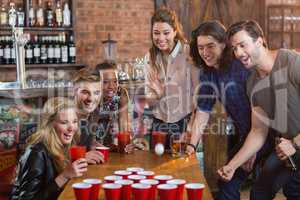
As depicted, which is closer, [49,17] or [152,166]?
[152,166]

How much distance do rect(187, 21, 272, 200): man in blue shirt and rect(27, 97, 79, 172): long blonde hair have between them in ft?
2.74

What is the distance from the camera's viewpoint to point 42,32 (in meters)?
5.82

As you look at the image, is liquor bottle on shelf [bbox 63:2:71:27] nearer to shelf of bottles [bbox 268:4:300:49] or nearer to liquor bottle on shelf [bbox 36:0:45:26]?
liquor bottle on shelf [bbox 36:0:45:26]

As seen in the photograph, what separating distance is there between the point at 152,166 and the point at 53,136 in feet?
1.77

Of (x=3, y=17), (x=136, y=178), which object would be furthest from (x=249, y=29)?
(x=3, y=17)

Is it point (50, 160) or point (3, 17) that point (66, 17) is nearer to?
point (3, 17)

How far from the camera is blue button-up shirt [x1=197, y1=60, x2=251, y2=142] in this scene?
3.03m

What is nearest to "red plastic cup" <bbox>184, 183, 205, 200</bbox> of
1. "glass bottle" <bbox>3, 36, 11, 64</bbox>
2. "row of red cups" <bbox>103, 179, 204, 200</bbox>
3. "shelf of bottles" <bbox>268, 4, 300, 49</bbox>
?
"row of red cups" <bbox>103, 179, 204, 200</bbox>

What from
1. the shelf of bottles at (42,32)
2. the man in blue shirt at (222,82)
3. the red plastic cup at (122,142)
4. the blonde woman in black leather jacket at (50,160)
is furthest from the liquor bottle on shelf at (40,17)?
the blonde woman in black leather jacket at (50,160)

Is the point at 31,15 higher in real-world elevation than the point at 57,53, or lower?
higher

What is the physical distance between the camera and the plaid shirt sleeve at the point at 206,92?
315cm

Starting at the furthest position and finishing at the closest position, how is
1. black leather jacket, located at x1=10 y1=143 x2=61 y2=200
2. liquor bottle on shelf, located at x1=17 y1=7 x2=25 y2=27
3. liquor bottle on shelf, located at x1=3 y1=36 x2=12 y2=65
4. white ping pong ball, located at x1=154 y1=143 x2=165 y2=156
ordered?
liquor bottle on shelf, located at x1=17 y1=7 x2=25 y2=27 < liquor bottle on shelf, located at x1=3 y1=36 x2=12 y2=65 < white ping pong ball, located at x1=154 y1=143 x2=165 y2=156 < black leather jacket, located at x1=10 y1=143 x2=61 y2=200

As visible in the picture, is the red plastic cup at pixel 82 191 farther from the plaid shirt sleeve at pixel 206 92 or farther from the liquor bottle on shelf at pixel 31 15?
the liquor bottle on shelf at pixel 31 15

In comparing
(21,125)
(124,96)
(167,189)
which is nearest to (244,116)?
(124,96)
